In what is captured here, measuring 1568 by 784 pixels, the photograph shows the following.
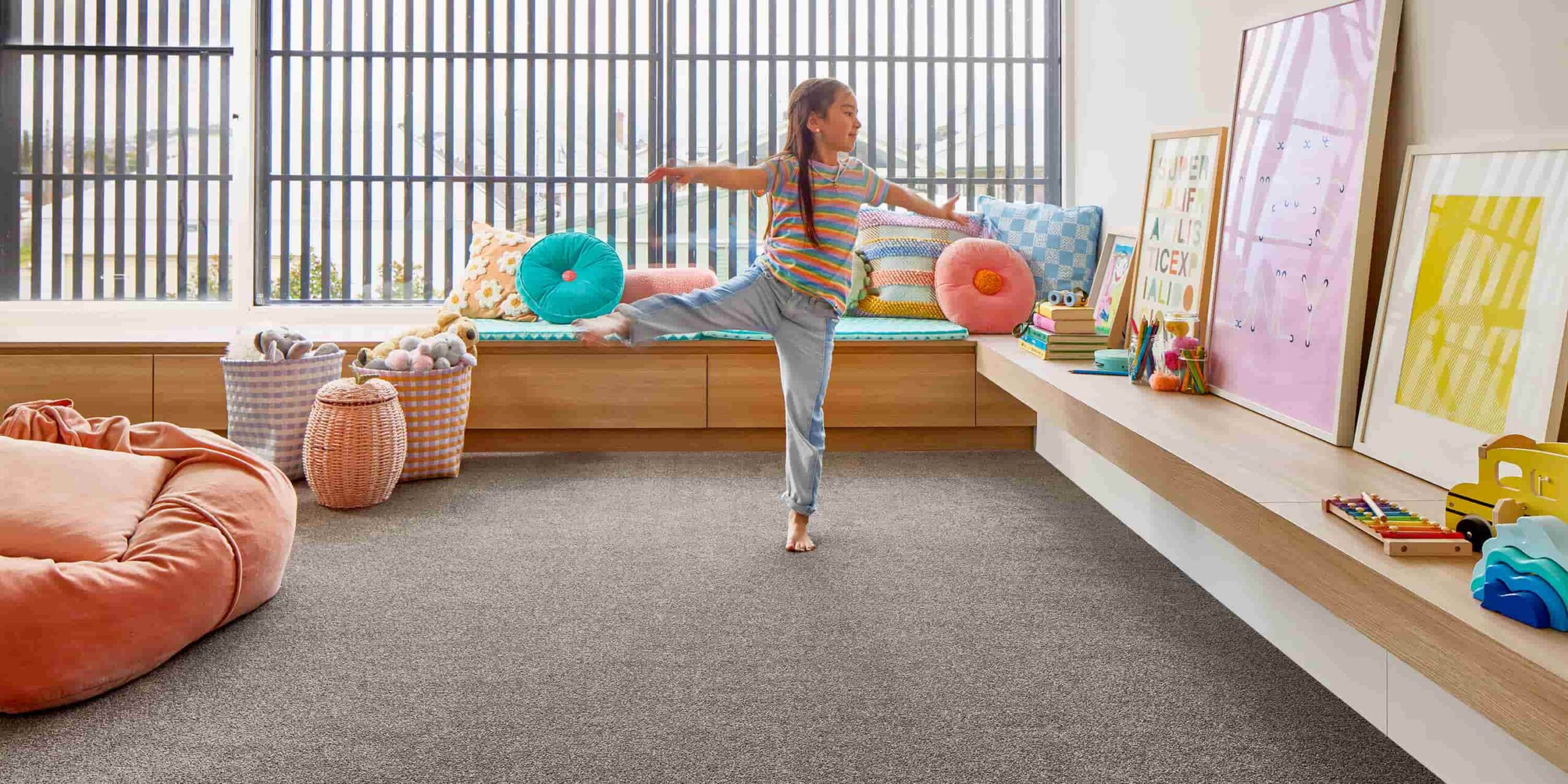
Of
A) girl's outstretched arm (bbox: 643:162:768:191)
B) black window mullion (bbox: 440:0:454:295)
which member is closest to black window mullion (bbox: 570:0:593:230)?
black window mullion (bbox: 440:0:454:295)

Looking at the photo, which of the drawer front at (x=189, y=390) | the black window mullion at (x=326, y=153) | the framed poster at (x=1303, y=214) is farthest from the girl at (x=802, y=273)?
the black window mullion at (x=326, y=153)

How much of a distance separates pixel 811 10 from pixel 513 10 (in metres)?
1.31

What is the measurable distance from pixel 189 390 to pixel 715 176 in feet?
8.44

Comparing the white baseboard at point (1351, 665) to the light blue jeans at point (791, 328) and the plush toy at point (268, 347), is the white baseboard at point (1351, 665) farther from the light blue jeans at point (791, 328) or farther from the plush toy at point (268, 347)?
the plush toy at point (268, 347)

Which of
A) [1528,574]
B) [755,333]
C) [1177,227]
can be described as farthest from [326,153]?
[1528,574]

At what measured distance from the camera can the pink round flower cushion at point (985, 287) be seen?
15.1ft

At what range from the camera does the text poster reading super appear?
3084 millimetres

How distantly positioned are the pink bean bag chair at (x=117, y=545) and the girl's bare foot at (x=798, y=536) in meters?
1.22

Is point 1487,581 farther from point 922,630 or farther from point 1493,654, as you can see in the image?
point 922,630

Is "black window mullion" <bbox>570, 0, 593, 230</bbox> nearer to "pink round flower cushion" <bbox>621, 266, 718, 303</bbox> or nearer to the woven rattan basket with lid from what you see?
"pink round flower cushion" <bbox>621, 266, 718, 303</bbox>

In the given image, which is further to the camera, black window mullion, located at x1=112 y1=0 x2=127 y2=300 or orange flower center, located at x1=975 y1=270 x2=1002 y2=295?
black window mullion, located at x1=112 y1=0 x2=127 y2=300

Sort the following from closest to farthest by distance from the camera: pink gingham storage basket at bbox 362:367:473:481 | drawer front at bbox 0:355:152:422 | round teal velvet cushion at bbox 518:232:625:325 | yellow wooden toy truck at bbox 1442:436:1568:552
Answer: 1. yellow wooden toy truck at bbox 1442:436:1568:552
2. pink gingham storage basket at bbox 362:367:473:481
3. drawer front at bbox 0:355:152:422
4. round teal velvet cushion at bbox 518:232:625:325

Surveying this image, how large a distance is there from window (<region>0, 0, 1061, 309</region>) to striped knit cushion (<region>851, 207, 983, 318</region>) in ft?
1.63

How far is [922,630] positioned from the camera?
8.20 feet
